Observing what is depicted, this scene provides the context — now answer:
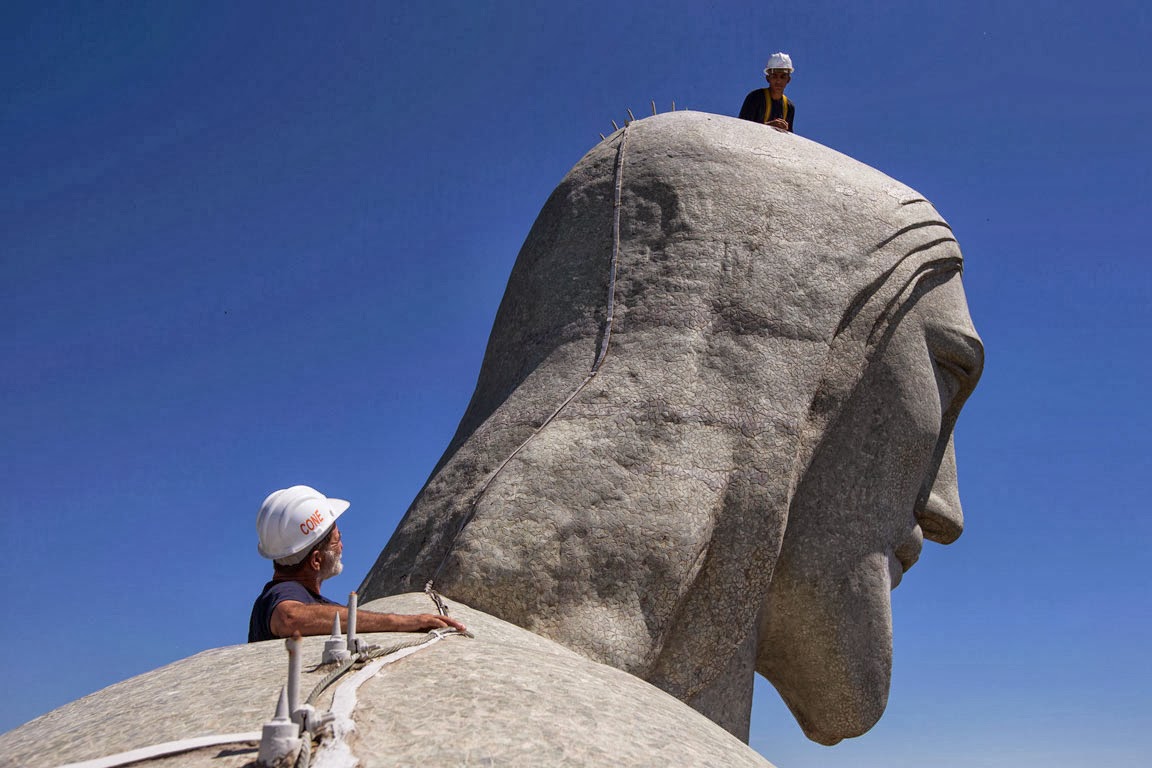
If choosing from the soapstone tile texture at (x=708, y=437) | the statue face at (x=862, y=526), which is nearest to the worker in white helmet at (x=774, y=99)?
the soapstone tile texture at (x=708, y=437)

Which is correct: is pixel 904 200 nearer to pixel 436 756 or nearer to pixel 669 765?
pixel 669 765

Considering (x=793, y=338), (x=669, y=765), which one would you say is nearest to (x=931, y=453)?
(x=793, y=338)

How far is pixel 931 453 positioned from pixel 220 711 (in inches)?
182

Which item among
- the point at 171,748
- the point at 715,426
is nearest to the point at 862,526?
the point at 715,426

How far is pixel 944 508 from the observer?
7.03 metres

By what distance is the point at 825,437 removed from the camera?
6.07m

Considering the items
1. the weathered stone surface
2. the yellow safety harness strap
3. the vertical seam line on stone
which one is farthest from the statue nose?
the weathered stone surface

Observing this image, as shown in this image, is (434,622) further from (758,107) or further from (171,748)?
(758,107)

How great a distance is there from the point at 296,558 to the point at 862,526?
3.28 m

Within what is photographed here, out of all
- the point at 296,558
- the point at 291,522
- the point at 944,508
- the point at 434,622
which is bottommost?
the point at 434,622

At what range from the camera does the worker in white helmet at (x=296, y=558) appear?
4.02 m

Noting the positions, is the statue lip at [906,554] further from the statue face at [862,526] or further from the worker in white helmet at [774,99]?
the worker in white helmet at [774,99]

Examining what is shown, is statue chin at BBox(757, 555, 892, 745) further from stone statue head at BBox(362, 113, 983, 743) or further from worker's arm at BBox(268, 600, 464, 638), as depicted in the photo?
worker's arm at BBox(268, 600, 464, 638)

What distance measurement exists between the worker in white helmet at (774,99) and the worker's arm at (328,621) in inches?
199
